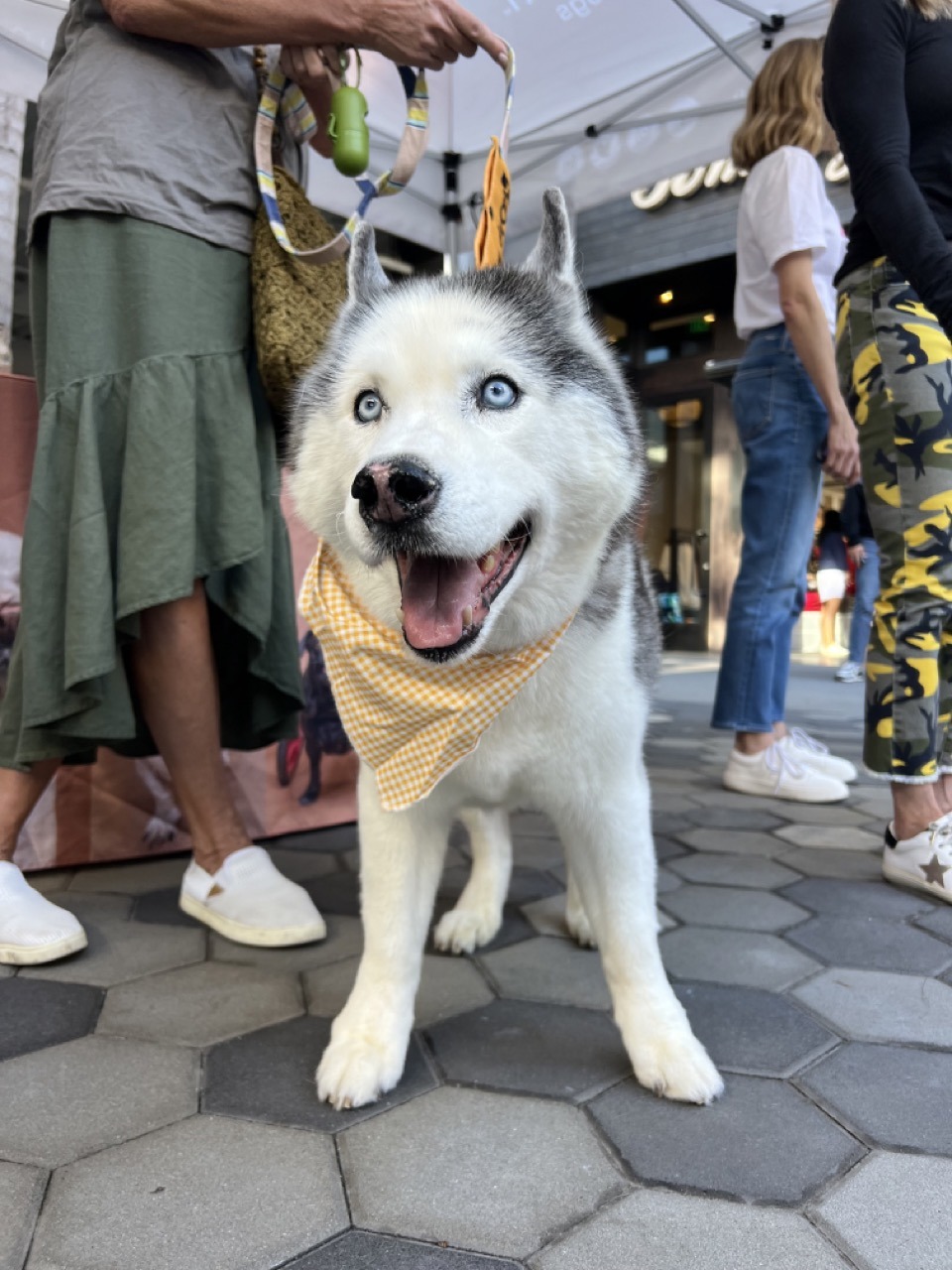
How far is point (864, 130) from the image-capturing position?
2098mm

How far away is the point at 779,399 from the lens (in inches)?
125

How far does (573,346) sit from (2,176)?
2.70 m

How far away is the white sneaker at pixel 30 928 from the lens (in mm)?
1768

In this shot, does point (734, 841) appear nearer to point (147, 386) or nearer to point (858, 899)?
point (858, 899)

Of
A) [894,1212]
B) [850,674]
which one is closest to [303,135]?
[894,1212]

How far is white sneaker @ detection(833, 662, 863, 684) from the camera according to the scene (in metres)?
7.36

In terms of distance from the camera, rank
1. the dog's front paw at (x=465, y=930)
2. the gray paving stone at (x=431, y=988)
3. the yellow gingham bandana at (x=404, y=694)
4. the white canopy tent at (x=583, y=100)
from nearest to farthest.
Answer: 1. the yellow gingham bandana at (x=404, y=694)
2. the gray paving stone at (x=431, y=988)
3. the dog's front paw at (x=465, y=930)
4. the white canopy tent at (x=583, y=100)

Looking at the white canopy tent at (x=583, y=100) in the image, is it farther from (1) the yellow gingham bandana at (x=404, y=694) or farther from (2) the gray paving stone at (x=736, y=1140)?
(2) the gray paving stone at (x=736, y=1140)

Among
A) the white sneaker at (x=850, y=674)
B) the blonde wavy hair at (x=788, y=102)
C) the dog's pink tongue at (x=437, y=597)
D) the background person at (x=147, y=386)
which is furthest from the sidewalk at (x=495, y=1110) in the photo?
the white sneaker at (x=850, y=674)

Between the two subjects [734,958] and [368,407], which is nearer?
[368,407]

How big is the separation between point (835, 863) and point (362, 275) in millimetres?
2018

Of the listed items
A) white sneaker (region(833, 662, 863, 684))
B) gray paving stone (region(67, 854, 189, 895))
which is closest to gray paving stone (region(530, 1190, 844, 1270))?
gray paving stone (region(67, 854, 189, 895))

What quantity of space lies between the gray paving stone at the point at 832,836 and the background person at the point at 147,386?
5.20ft

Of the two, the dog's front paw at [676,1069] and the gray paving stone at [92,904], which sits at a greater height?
the dog's front paw at [676,1069]
